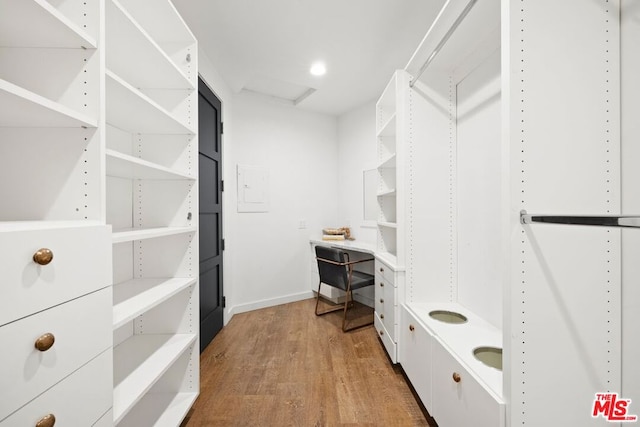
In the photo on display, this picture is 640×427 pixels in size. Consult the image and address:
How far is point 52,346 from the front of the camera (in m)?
0.70

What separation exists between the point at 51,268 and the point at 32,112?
1.50ft

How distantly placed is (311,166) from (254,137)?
904 millimetres

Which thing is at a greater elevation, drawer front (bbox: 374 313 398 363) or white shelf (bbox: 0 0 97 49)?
white shelf (bbox: 0 0 97 49)

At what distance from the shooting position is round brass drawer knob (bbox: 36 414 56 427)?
2.16 feet

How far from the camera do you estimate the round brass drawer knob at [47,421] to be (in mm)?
660

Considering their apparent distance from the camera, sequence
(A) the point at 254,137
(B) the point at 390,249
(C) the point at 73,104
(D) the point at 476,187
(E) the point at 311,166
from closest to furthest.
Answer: (C) the point at 73,104
(D) the point at 476,187
(B) the point at 390,249
(A) the point at 254,137
(E) the point at 311,166

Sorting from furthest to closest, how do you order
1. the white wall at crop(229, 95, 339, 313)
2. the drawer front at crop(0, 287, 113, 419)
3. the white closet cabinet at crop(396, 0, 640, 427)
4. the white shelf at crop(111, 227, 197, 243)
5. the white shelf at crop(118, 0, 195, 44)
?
the white wall at crop(229, 95, 339, 313), the white shelf at crop(118, 0, 195, 44), the white shelf at crop(111, 227, 197, 243), the white closet cabinet at crop(396, 0, 640, 427), the drawer front at crop(0, 287, 113, 419)

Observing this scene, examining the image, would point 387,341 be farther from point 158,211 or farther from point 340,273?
point 158,211

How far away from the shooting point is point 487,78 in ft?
5.21

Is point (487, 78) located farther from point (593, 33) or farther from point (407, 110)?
point (593, 33)

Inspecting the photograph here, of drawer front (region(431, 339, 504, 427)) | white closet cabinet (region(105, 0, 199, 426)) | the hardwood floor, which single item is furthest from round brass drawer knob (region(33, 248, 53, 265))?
drawer front (region(431, 339, 504, 427))

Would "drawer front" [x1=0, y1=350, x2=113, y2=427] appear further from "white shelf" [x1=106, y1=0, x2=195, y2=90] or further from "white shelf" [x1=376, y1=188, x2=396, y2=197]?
"white shelf" [x1=376, y1=188, x2=396, y2=197]

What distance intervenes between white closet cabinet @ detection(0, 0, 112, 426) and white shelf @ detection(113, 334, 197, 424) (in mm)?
212

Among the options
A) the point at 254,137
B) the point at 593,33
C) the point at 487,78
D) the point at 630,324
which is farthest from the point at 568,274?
the point at 254,137
